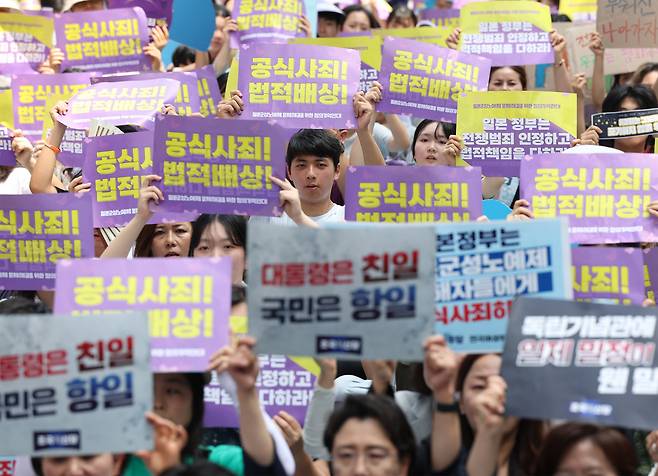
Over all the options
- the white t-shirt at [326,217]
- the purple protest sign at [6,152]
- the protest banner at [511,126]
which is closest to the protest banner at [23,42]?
the purple protest sign at [6,152]

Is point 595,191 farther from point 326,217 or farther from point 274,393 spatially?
point 274,393

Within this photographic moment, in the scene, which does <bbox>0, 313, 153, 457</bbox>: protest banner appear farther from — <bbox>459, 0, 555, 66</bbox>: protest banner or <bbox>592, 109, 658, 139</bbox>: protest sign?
<bbox>459, 0, 555, 66</bbox>: protest banner

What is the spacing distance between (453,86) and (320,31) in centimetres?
353

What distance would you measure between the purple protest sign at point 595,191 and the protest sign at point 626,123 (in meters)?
0.89

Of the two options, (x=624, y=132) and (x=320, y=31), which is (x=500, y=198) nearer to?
(x=624, y=132)

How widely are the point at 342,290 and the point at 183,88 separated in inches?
151

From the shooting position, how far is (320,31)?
11547mm

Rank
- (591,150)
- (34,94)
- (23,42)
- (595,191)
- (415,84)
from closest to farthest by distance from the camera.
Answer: (595,191) < (591,150) < (415,84) < (34,94) < (23,42)

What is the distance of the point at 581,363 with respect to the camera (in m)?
4.38

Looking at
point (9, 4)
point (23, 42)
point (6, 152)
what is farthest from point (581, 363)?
point (9, 4)

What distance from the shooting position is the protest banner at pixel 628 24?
9.18m

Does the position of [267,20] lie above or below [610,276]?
above

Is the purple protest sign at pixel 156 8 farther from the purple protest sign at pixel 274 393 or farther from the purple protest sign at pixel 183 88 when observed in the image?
the purple protest sign at pixel 274 393

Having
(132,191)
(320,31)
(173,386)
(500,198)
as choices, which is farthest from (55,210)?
(320,31)
